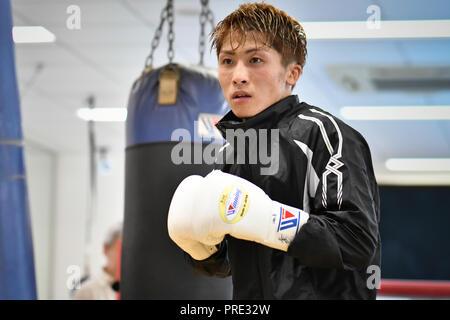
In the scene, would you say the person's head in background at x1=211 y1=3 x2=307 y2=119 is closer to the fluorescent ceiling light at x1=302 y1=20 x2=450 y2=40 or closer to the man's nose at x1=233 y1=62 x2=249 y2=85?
the man's nose at x1=233 y1=62 x2=249 y2=85

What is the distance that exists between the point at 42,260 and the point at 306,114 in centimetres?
840

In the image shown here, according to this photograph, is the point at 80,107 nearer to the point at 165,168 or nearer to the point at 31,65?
the point at 31,65

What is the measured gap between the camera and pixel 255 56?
1.02 m

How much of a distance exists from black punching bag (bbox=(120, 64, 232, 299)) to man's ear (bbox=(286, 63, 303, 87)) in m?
0.67

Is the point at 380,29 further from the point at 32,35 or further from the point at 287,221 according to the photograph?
the point at 287,221

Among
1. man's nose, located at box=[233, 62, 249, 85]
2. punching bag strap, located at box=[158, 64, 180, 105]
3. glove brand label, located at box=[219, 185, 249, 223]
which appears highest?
punching bag strap, located at box=[158, 64, 180, 105]

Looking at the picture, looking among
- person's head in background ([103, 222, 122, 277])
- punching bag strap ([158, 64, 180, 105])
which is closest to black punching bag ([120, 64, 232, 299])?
punching bag strap ([158, 64, 180, 105])

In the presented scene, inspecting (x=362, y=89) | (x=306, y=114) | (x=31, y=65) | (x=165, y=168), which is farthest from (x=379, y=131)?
(x=306, y=114)

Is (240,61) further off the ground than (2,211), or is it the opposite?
(240,61)

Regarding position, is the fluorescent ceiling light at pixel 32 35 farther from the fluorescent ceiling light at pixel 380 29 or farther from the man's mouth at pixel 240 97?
the man's mouth at pixel 240 97

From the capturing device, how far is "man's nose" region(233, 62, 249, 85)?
1.01 m

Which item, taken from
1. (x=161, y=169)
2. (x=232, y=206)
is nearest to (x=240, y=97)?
(x=232, y=206)

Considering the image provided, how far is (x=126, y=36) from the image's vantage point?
13.0ft

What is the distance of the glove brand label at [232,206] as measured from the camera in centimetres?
88
